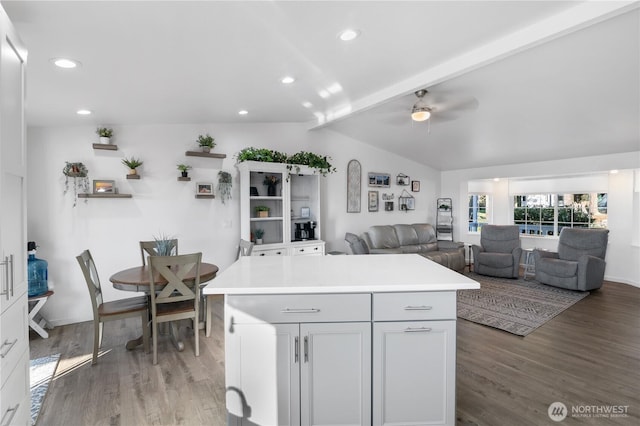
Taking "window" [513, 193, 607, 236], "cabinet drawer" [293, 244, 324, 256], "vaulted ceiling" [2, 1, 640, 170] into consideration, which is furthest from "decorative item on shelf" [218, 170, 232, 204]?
"window" [513, 193, 607, 236]

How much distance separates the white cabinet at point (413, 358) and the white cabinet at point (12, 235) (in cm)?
172

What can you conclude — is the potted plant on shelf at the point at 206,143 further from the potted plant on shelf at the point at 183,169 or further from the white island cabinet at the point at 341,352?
the white island cabinet at the point at 341,352

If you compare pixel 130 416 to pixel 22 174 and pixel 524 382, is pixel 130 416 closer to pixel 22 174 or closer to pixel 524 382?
pixel 22 174

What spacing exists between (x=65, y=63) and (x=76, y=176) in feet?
5.98

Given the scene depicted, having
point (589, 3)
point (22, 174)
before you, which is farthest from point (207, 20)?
point (589, 3)

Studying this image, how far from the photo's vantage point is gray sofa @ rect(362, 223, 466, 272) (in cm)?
592

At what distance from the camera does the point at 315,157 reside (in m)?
5.00

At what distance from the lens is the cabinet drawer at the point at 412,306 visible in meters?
1.73

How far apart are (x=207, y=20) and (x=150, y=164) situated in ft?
8.91

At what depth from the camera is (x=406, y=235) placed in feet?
20.9

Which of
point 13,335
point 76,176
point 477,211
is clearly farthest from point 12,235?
point 477,211

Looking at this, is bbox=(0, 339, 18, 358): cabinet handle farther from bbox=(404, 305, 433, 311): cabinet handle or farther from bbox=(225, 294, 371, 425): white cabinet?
bbox=(404, 305, 433, 311): cabinet handle

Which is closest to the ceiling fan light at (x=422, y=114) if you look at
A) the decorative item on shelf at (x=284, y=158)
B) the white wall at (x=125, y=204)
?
the decorative item on shelf at (x=284, y=158)

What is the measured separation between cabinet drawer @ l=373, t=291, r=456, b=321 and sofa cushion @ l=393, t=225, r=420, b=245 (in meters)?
4.61
